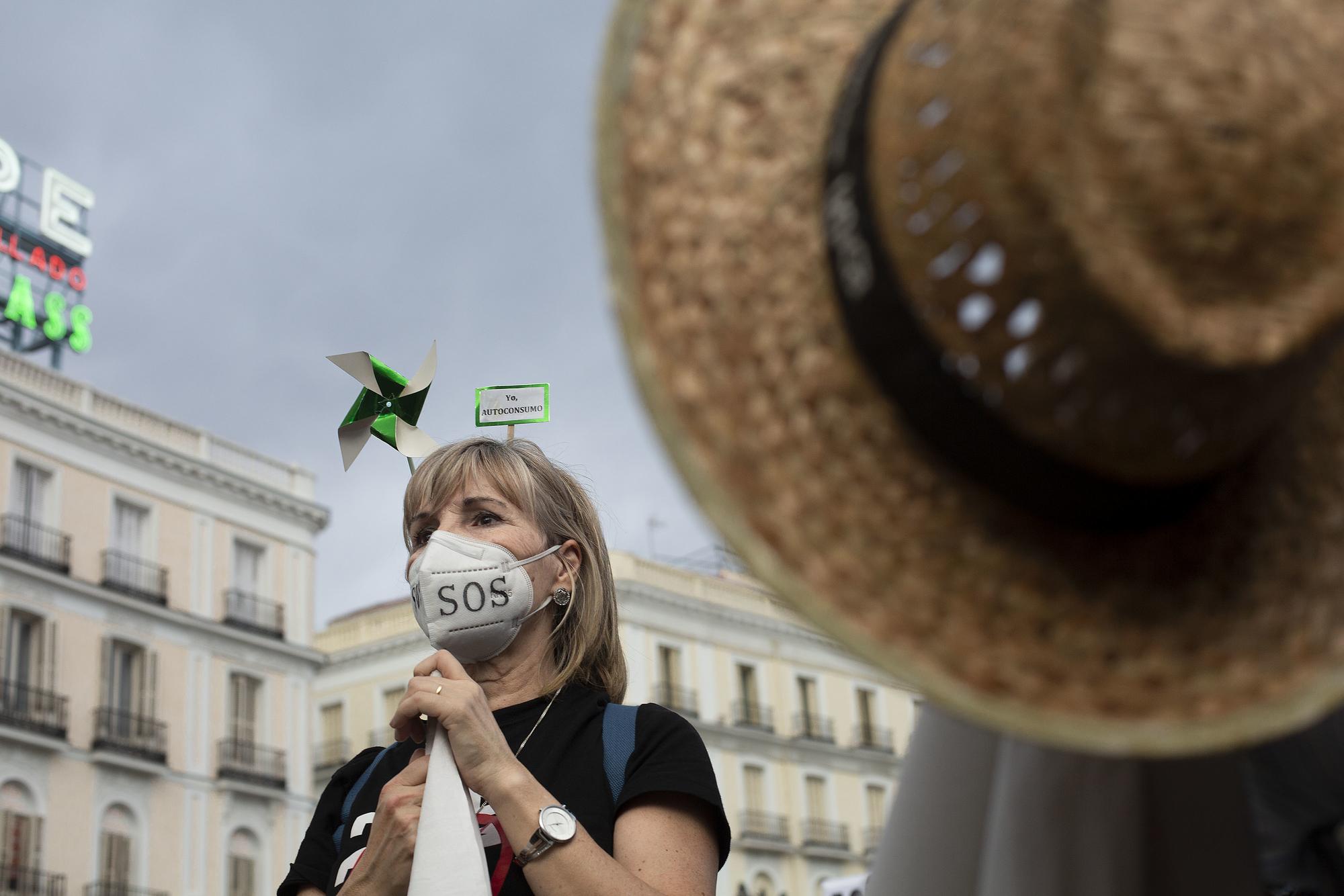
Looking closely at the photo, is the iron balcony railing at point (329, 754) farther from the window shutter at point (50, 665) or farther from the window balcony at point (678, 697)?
the window shutter at point (50, 665)

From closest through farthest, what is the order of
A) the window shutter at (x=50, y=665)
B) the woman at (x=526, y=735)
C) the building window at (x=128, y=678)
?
the woman at (x=526, y=735) → the window shutter at (x=50, y=665) → the building window at (x=128, y=678)

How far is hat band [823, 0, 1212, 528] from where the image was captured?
35.9 inches

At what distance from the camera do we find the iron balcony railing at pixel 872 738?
3775 cm

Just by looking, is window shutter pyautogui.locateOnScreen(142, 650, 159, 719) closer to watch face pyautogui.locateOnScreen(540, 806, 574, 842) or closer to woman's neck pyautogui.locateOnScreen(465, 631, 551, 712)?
woman's neck pyautogui.locateOnScreen(465, 631, 551, 712)

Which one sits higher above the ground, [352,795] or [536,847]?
[352,795]

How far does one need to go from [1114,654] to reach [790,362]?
0.28 meters

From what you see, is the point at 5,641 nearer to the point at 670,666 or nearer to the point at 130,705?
the point at 130,705

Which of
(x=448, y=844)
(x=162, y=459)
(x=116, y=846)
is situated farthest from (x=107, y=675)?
(x=448, y=844)

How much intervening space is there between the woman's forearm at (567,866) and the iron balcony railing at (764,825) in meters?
32.3

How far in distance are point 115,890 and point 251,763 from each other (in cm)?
360

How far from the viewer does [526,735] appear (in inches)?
90.2

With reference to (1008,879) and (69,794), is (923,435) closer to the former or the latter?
(1008,879)

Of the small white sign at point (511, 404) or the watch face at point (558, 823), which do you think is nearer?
the watch face at point (558, 823)

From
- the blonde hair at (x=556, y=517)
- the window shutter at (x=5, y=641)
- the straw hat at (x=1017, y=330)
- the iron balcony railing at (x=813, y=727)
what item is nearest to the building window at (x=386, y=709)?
the window shutter at (x=5, y=641)
